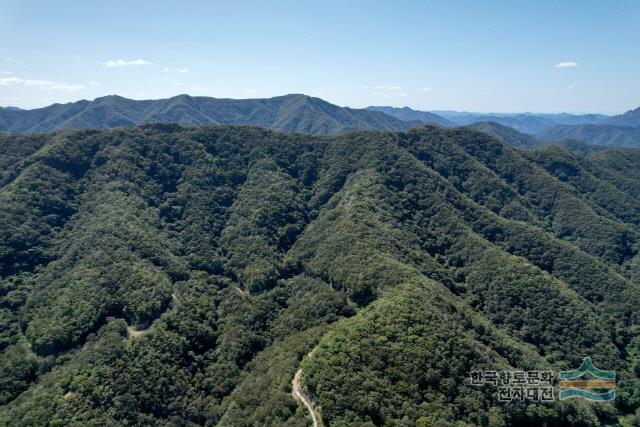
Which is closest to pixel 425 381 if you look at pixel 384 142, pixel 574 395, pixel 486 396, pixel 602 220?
pixel 486 396

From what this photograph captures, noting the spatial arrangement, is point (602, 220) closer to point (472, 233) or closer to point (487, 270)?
point (472, 233)

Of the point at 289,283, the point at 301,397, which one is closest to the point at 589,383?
the point at 301,397

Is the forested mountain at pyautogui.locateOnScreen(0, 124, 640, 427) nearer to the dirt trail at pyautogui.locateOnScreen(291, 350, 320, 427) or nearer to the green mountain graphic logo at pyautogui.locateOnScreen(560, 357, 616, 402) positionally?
the dirt trail at pyautogui.locateOnScreen(291, 350, 320, 427)

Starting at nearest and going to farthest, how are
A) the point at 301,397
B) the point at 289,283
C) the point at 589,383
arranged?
the point at 301,397 → the point at 589,383 → the point at 289,283

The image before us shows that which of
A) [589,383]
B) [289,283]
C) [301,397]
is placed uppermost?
[289,283]

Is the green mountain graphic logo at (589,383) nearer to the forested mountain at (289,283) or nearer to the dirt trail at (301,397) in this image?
the forested mountain at (289,283)

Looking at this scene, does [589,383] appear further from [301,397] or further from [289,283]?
[289,283]
